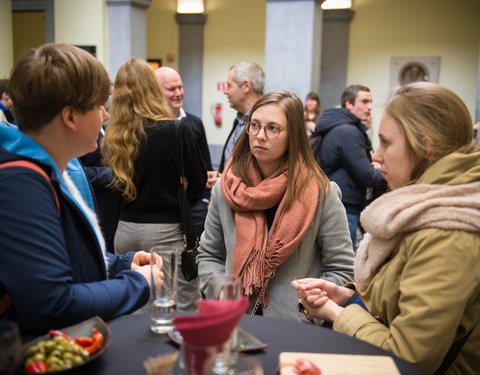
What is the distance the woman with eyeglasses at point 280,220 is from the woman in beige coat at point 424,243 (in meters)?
0.54

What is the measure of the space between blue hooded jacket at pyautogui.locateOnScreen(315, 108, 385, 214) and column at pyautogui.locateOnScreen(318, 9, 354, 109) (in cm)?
624

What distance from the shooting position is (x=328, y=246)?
2314 mm

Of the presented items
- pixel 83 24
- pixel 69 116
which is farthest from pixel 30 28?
pixel 69 116

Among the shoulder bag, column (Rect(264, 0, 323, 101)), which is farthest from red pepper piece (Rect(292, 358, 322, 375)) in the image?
column (Rect(264, 0, 323, 101))

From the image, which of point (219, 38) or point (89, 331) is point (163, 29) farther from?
point (89, 331)

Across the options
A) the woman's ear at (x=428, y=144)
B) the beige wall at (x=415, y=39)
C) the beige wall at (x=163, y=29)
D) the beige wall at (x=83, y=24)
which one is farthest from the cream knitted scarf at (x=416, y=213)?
the beige wall at (x=163, y=29)

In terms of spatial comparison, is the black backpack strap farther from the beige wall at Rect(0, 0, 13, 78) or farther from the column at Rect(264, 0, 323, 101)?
the beige wall at Rect(0, 0, 13, 78)

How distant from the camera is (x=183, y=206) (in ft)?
10.8

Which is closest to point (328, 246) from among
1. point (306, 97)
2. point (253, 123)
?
point (253, 123)

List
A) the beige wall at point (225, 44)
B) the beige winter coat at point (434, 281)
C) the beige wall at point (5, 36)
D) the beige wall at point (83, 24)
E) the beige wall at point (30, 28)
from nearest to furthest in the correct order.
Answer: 1. the beige winter coat at point (434, 281)
2. the beige wall at point (83, 24)
3. the beige wall at point (5, 36)
4. the beige wall at point (225, 44)
5. the beige wall at point (30, 28)

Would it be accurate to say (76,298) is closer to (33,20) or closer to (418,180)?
(418,180)

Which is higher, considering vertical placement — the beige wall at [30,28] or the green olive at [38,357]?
the beige wall at [30,28]

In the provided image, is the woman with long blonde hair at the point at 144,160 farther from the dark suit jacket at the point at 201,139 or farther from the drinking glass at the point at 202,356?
the drinking glass at the point at 202,356

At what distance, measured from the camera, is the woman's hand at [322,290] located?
6.01ft
